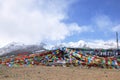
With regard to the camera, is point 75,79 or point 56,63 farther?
point 56,63

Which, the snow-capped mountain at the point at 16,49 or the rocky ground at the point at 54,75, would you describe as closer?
the rocky ground at the point at 54,75

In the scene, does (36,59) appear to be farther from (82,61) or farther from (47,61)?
(82,61)

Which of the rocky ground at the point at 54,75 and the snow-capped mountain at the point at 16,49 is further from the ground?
the snow-capped mountain at the point at 16,49

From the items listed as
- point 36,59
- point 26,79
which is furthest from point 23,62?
point 26,79

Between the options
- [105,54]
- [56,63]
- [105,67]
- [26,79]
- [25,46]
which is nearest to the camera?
[26,79]

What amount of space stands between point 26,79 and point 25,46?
418ft

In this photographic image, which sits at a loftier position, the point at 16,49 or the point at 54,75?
the point at 16,49

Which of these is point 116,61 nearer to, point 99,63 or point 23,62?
→ point 99,63

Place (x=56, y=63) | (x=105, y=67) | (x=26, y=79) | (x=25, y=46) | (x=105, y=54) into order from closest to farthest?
(x=26, y=79) → (x=105, y=67) → (x=56, y=63) → (x=105, y=54) → (x=25, y=46)

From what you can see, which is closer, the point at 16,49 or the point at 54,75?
the point at 54,75

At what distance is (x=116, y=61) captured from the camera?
116 feet

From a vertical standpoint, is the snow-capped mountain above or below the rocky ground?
above

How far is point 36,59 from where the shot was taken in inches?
1442

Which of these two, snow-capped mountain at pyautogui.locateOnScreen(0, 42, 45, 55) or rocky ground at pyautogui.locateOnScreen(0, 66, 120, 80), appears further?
snow-capped mountain at pyautogui.locateOnScreen(0, 42, 45, 55)
